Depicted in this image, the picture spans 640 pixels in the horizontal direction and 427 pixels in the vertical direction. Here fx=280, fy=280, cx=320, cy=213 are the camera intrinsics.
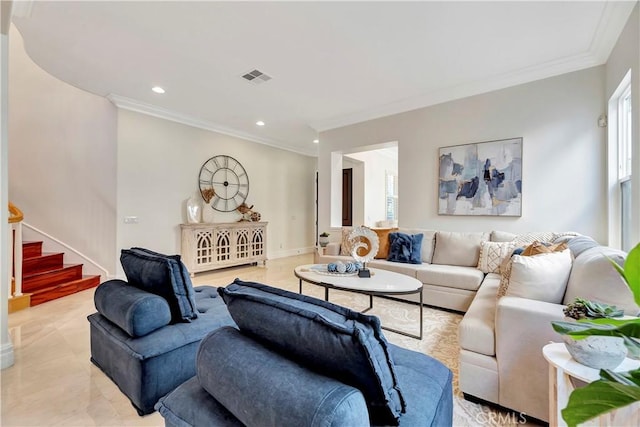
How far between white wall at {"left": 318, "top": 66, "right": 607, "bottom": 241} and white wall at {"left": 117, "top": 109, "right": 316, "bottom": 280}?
335 cm

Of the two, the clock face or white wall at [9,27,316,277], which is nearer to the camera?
white wall at [9,27,316,277]

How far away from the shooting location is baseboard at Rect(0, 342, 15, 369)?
2.05m

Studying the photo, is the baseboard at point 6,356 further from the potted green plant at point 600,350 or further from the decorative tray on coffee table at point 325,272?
the potted green plant at point 600,350

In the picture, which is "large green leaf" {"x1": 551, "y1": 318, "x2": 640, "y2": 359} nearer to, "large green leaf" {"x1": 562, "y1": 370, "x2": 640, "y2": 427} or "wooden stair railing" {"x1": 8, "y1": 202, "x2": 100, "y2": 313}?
"large green leaf" {"x1": 562, "y1": 370, "x2": 640, "y2": 427}

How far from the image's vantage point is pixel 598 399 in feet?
1.88

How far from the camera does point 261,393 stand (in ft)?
2.37

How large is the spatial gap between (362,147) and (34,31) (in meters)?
4.18

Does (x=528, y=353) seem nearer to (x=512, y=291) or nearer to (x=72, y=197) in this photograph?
(x=512, y=291)

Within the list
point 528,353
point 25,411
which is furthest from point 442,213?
point 25,411

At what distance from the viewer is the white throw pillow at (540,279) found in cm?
165

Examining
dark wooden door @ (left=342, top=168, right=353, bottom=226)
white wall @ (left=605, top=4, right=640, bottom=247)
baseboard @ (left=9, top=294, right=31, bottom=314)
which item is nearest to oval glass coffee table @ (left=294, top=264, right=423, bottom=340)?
white wall @ (left=605, top=4, right=640, bottom=247)

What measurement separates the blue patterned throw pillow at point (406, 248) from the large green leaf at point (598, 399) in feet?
10.2

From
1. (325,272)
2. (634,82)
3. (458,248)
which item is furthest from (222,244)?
(634,82)

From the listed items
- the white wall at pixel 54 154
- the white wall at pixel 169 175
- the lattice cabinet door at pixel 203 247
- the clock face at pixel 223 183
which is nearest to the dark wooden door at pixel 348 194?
the white wall at pixel 169 175
